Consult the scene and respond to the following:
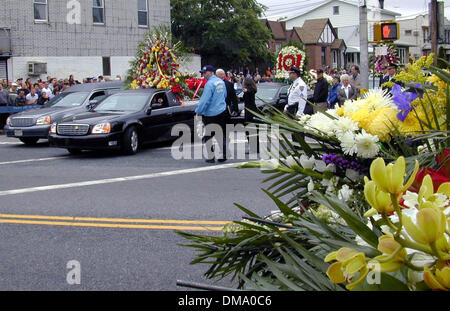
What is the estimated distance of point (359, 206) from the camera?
2.11m

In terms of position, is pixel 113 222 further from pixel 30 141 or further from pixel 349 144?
pixel 30 141

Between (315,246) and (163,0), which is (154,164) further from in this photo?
(163,0)

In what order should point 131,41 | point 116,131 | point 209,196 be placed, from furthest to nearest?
point 131,41
point 116,131
point 209,196

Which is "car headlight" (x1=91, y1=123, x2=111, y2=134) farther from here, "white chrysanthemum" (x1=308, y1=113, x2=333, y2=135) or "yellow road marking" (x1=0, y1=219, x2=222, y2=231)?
"white chrysanthemum" (x1=308, y1=113, x2=333, y2=135)

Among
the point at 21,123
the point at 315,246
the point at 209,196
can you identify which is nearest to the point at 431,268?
the point at 315,246

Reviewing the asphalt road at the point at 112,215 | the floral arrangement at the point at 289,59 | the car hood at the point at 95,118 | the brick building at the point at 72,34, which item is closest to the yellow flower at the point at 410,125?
the asphalt road at the point at 112,215

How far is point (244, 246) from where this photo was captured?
6.52ft

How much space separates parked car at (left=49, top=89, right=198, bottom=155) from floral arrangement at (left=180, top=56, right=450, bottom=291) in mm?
10984

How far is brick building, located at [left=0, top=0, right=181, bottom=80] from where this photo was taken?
26.3 metres

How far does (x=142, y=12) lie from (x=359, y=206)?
1214 inches

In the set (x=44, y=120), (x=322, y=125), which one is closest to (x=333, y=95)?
(x=44, y=120)

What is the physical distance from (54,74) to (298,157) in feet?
89.2

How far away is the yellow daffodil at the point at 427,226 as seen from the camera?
3.34ft

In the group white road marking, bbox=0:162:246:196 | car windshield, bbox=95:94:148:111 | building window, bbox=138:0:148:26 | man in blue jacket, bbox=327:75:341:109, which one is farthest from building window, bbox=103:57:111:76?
white road marking, bbox=0:162:246:196
